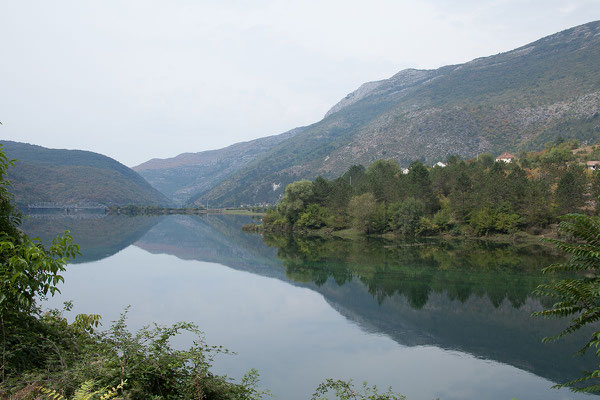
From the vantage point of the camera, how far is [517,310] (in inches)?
1054

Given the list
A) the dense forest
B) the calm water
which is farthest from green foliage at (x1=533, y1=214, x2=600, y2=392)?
the dense forest

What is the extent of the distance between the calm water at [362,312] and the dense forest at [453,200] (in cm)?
1217

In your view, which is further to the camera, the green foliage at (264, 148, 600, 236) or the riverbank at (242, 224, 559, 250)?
the green foliage at (264, 148, 600, 236)

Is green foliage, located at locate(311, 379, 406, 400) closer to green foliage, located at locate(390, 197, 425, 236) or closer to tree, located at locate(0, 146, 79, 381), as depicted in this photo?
tree, located at locate(0, 146, 79, 381)

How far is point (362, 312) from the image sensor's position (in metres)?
27.8

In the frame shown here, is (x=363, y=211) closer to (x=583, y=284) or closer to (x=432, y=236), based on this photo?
(x=432, y=236)

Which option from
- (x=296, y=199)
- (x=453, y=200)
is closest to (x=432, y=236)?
(x=453, y=200)

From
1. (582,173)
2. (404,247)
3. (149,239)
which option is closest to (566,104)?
(582,173)

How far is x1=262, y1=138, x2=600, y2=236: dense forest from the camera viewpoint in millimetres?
60281

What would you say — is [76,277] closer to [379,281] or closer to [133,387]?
[379,281]

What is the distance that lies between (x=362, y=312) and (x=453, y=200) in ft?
156

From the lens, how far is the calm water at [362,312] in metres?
17.6

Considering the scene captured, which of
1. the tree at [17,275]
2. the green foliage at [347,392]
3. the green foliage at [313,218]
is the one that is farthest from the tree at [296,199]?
the tree at [17,275]

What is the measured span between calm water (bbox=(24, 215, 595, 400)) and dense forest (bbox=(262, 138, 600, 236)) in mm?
12172
